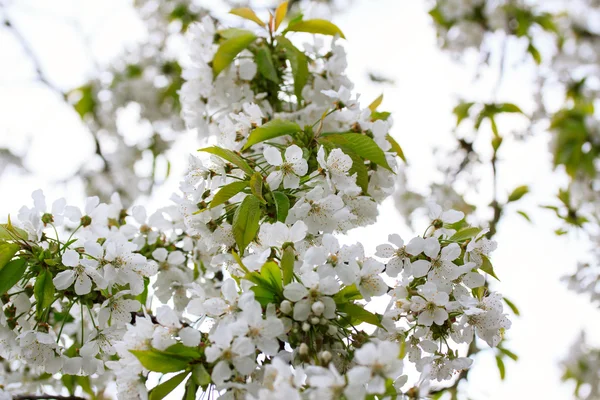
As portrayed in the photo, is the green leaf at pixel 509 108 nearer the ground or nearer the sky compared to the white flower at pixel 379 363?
nearer the ground

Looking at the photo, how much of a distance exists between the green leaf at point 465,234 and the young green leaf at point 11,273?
1066 millimetres

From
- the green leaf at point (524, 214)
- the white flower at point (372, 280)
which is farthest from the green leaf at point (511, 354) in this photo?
the white flower at point (372, 280)

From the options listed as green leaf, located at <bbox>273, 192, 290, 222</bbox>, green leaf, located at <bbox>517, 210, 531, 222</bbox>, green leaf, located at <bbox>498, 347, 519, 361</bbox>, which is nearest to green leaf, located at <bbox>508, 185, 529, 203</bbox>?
green leaf, located at <bbox>517, 210, 531, 222</bbox>

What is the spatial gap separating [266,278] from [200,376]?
0.78ft

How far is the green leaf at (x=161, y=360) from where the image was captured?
1.13 meters

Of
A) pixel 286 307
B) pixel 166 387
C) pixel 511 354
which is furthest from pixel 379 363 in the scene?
pixel 511 354

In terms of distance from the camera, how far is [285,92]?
202 centimetres

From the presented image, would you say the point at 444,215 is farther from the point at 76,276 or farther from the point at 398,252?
the point at 76,276

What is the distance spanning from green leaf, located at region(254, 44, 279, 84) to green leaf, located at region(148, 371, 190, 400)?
1.03 m

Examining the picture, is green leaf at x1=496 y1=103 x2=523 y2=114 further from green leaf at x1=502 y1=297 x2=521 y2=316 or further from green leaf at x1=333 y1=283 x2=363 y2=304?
green leaf at x1=333 y1=283 x2=363 y2=304

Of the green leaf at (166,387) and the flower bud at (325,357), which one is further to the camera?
the green leaf at (166,387)

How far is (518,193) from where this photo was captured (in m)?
2.49

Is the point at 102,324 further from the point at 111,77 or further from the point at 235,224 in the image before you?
the point at 111,77

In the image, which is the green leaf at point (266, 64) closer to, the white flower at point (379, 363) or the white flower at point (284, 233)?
the white flower at point (284, 233)
